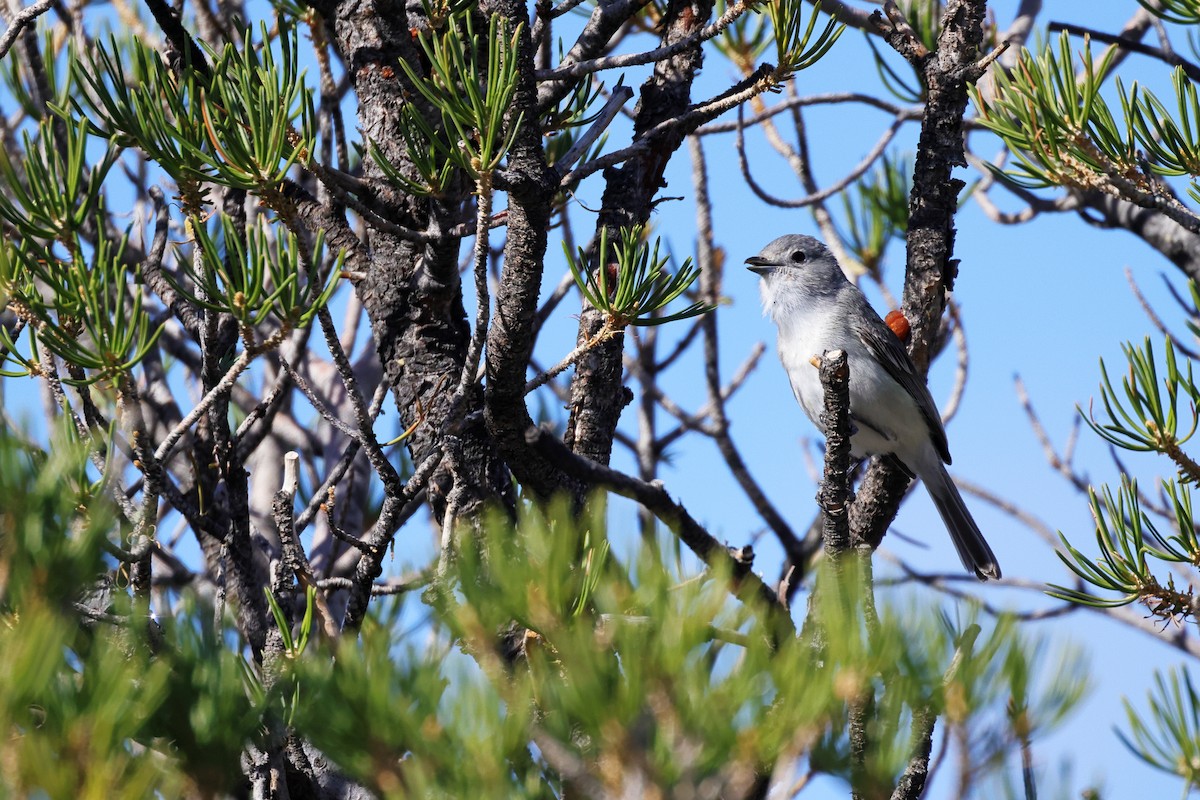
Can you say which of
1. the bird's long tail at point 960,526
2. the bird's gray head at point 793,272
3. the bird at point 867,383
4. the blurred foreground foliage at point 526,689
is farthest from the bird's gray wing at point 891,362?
the blurred foreground foliage at point 526,689

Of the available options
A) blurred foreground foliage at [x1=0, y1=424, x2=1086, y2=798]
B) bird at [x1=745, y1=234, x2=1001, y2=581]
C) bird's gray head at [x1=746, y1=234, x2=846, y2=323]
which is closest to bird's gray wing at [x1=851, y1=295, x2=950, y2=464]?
bird at [x1=745, y1=234, x2=1001, y2=581]

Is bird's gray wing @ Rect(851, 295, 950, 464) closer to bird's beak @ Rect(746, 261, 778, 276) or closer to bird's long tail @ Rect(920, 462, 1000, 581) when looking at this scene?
bird's long tail @ Rect(920, 462, 1000, 581)

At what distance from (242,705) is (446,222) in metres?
1.63

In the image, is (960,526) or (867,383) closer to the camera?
(867,383)

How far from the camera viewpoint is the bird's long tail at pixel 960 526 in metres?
5.11

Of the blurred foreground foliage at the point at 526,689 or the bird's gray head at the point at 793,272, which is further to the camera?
the bird's gray head at the point at 793,272

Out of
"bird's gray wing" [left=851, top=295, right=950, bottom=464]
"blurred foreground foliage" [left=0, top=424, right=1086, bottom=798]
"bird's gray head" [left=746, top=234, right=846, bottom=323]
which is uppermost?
"bird's gray head" [left=746, top=234, right=846, bottom=323]

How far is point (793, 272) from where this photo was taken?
17.5 ft

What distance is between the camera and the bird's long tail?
5113mm

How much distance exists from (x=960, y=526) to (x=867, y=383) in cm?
88

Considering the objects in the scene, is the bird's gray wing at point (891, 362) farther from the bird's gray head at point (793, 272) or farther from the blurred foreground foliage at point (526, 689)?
the blurred foreground foliage at point (526, 689)

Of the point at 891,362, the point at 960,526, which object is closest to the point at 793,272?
the point at 891,362

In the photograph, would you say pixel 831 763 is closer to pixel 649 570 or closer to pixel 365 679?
pixel 649 570

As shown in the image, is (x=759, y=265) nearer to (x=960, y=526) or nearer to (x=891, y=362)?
(x=891, y=362)
